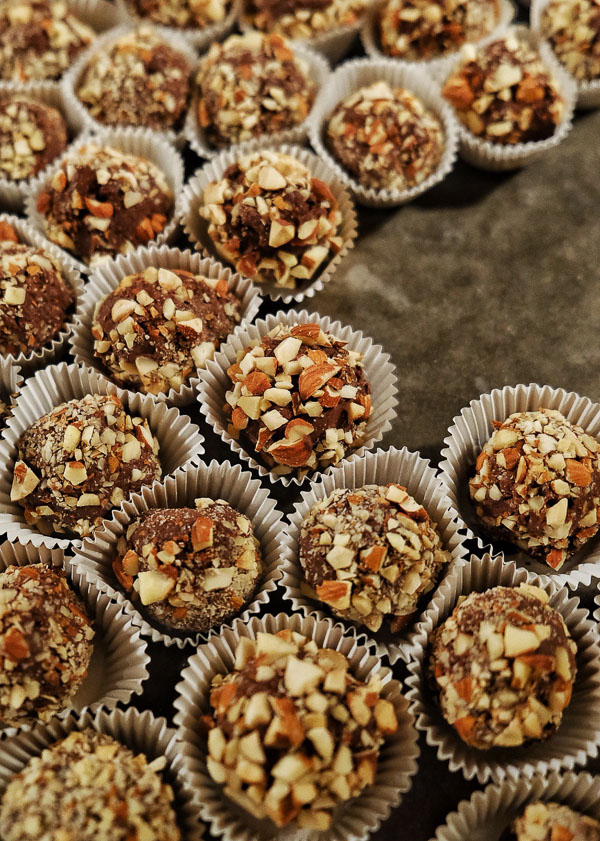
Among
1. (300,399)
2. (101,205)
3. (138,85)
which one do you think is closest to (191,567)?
(300,399)

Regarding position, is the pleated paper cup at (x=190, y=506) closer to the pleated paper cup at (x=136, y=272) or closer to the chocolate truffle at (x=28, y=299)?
the pleated paper cup at (x=136, y=272)

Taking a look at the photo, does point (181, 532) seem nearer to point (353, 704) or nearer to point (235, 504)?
point (235, 504)

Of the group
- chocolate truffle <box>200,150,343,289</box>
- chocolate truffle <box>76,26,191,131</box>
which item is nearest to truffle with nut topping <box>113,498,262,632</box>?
chocolate truffle <box>200,150,343,289</box>

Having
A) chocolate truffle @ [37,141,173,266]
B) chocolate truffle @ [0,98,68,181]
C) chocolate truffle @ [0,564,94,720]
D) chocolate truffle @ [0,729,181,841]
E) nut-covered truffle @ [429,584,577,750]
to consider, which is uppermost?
chocolate truffle @ [0,98,68,181]

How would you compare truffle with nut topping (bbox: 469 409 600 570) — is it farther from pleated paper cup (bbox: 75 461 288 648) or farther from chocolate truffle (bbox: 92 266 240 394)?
chocolate truffle (bbox: 92 266 240 394)

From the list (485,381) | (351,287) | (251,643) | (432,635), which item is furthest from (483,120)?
(251,643)
